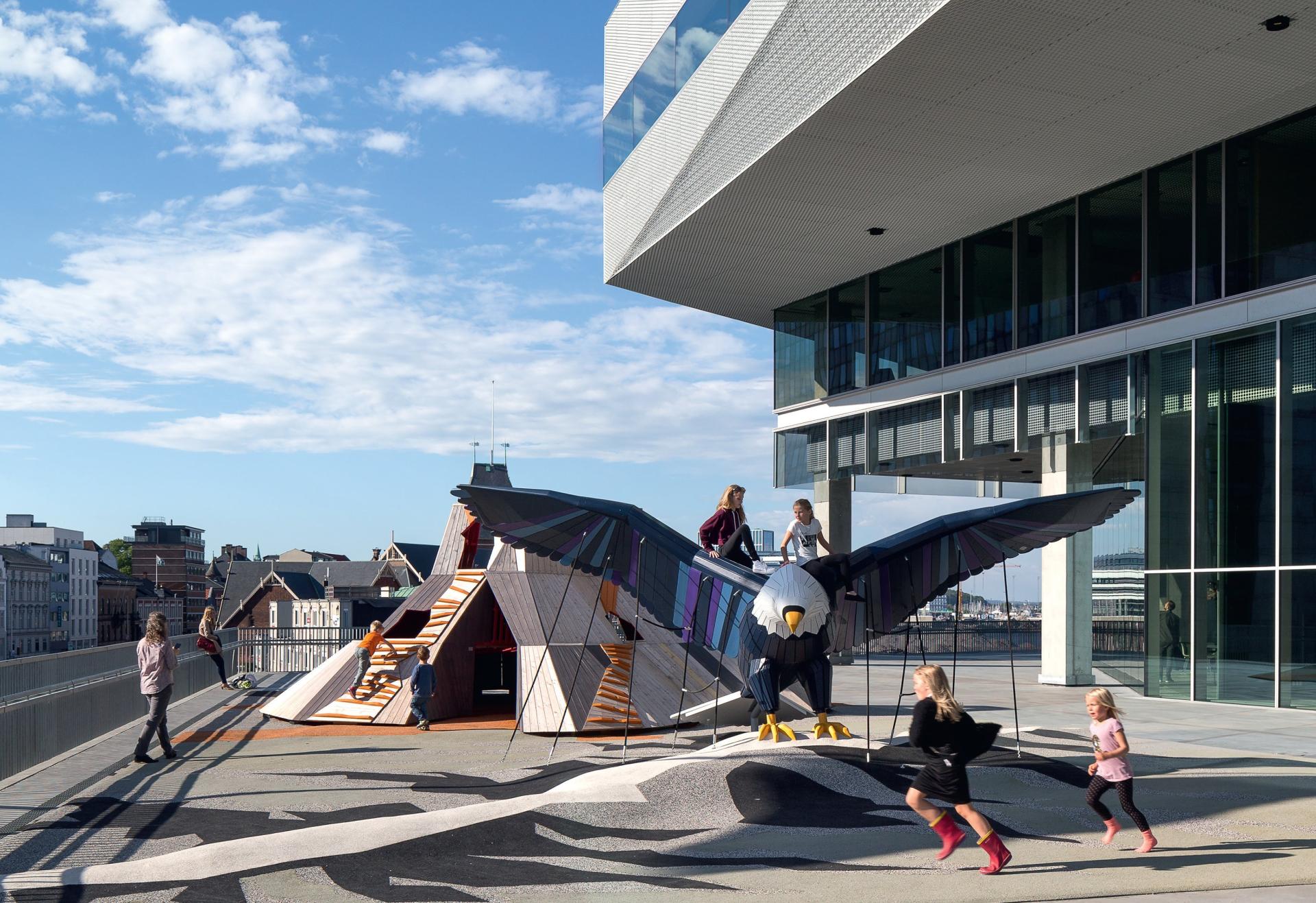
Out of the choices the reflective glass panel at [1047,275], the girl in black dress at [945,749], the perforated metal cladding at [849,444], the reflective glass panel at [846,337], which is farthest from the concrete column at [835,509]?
the girl in black dress at [945,749]

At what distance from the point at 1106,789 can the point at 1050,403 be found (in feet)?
48.2

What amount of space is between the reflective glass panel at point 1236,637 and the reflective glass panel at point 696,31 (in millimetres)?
12722

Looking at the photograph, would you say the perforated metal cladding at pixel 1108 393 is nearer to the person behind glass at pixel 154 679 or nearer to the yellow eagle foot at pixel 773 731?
the yellow eagle foot at pixel 773 731

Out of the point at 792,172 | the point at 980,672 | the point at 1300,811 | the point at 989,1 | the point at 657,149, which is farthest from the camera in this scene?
the point at 980,672

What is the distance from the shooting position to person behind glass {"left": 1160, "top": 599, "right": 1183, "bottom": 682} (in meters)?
20.2

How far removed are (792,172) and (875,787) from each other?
41.8 ft

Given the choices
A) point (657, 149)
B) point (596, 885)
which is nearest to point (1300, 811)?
point (596, 885)

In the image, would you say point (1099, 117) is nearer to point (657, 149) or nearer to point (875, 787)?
point (657, 149)

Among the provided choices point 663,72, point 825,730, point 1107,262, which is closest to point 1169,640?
point 1107,262

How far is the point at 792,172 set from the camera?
805 inches

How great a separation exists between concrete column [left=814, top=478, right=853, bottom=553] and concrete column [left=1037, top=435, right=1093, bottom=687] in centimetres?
688

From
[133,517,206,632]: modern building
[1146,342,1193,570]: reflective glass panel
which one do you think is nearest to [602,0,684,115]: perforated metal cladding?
[1146,342,1193,570]: reflective glass panel

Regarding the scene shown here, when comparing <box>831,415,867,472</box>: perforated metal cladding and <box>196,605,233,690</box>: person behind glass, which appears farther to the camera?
<box>831,415,867,472</box>: perforated metal cladding

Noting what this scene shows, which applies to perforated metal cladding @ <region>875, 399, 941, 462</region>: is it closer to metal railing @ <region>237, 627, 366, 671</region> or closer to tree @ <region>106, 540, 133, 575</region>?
metal railing @ <region>237, 627, 366, 671</region>
